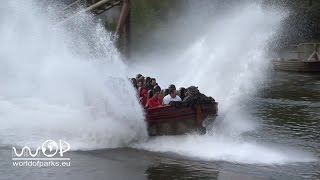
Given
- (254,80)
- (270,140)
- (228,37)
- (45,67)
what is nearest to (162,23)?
(254,80)

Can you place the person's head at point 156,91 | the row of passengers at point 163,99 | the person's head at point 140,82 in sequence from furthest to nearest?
the person's head at point 140,82 → the person's head at point 156,91 → the row of passengers at point 163,99

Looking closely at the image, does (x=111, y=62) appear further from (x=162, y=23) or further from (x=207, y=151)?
(x=162, y=23)

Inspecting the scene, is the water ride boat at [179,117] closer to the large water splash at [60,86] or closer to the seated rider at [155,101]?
the large water splash at [60,86]

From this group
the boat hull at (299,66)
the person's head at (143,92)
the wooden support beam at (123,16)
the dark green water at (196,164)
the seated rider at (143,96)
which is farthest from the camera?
the boat hull at (299,66)

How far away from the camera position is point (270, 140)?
14.7m

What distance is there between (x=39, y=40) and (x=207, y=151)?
12.6m

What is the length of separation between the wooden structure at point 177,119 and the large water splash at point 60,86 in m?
0.30

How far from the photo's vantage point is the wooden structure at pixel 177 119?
43.2ft

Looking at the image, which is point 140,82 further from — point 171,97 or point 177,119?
point 177,119

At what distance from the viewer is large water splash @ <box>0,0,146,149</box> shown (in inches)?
522

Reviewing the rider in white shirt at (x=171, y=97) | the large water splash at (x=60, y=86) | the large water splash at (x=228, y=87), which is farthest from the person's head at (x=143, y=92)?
the large water splash at (x=228, y=87)

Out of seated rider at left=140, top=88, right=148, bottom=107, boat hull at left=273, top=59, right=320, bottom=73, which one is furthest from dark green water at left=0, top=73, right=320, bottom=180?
boat hull at left=273, top=59, right=320, bottom=73

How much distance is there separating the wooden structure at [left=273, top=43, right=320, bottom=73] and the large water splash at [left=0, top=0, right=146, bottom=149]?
14683 mm

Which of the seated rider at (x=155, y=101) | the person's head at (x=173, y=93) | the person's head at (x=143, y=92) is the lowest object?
the seated rider at (x=155, y=101)
